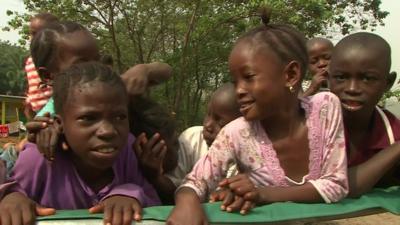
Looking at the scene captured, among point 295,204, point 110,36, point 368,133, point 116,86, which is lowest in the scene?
point 295,204

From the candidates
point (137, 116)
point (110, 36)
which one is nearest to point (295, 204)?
point (137, 116)

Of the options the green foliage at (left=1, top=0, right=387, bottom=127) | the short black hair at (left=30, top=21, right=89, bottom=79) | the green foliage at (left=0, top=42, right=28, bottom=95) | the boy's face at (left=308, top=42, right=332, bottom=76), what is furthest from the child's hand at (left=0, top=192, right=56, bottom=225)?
the green foliage at (left=0, top=42, right=28, bottom=95)

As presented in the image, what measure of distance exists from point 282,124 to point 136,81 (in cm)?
65

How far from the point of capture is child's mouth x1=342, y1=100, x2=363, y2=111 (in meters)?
1.94

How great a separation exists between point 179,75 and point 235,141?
14.4 m

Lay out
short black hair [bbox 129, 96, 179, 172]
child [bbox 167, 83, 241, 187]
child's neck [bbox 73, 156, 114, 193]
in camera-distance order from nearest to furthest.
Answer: child's neck [bbox 73, 156, 114, 193] → short black hair [bbox 129, 96, 179, 172] → child [bbox 167, 83, 241, 187]

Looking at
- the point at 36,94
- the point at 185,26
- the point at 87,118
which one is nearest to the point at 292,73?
the point at 87,118

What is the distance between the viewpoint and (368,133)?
2.00 m

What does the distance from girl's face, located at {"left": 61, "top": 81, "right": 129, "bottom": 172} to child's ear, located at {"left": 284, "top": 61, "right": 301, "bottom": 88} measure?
0.61 meters

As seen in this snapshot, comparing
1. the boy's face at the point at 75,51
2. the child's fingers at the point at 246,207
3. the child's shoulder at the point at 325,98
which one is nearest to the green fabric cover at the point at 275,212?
the child's fingers at the point at 246,207

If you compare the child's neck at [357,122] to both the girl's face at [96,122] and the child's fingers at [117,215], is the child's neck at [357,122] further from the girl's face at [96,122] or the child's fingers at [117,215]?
the child's fingers at [117,215]

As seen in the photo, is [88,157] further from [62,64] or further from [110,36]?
[110,36]

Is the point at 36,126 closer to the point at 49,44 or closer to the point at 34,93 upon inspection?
the point at 49,44

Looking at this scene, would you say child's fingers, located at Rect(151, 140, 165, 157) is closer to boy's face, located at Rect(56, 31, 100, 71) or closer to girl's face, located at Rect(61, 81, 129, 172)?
girl's face, located at Rect(61, 81, 129, 172)
